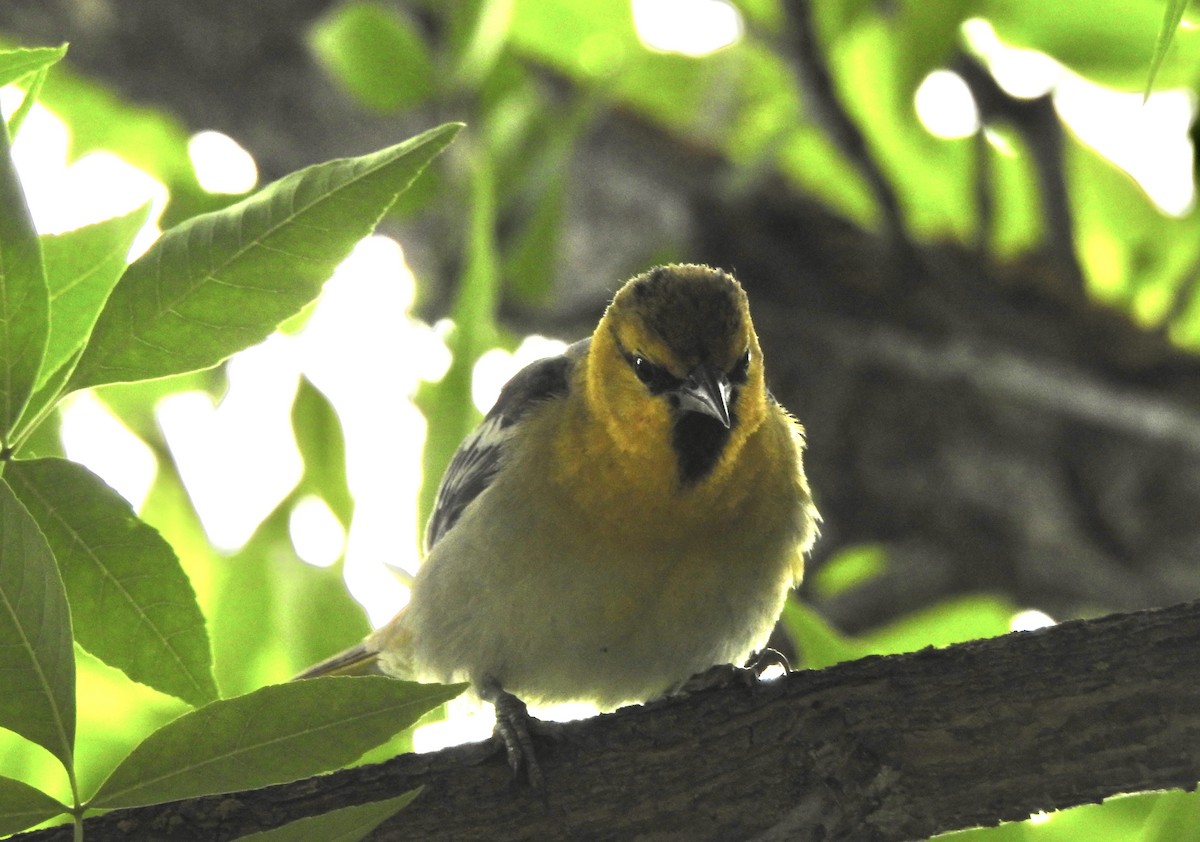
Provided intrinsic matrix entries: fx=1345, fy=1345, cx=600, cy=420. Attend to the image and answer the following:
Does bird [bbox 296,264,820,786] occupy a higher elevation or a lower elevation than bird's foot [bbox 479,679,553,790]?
higher

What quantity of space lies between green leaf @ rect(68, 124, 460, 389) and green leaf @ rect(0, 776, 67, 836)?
577 mm

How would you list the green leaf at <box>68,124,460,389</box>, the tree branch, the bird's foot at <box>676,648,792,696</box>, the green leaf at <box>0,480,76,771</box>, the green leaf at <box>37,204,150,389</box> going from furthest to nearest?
the bird's foot at <box>676,648,792,696</box> → the tree branch → the green leaf at <box>37,204,150,389</box> → the green leaf at <box>68,124,460,389</box> → the green leaf at <box>0,480,76,771</box>

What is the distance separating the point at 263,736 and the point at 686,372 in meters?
2.25

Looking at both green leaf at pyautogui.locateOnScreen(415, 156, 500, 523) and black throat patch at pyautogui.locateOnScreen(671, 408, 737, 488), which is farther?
black throat patch at pyautogui.locateOnScreen(671, 408, 737, 488)

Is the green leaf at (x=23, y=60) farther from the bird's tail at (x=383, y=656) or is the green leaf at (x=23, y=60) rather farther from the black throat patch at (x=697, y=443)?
the bird's tail at (x=383, y=656)

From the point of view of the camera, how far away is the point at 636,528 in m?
3.79

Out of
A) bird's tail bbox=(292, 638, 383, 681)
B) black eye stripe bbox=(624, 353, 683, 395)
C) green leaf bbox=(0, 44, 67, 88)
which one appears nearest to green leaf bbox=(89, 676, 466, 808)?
green leaf bbox=(0, 44, 67, 88)

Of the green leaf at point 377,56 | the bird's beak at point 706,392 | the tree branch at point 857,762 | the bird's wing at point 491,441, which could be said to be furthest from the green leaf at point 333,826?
the green leaf at point 377,56

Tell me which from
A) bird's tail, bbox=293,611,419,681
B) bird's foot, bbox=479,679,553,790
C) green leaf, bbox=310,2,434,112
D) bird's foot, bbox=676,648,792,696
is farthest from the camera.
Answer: green leaf, bbox=310,2,434,112

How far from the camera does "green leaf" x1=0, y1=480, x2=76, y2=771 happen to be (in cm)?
177

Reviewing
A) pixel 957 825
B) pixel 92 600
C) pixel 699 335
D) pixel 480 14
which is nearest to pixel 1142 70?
pixel 699 335

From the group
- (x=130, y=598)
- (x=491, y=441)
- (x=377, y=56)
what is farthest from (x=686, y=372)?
(x=130, y=598)

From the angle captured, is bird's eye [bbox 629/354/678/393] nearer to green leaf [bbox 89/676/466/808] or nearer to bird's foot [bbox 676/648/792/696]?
bird's foot [bbox 676/648/792/696]

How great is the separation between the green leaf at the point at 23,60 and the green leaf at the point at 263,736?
932 mm
